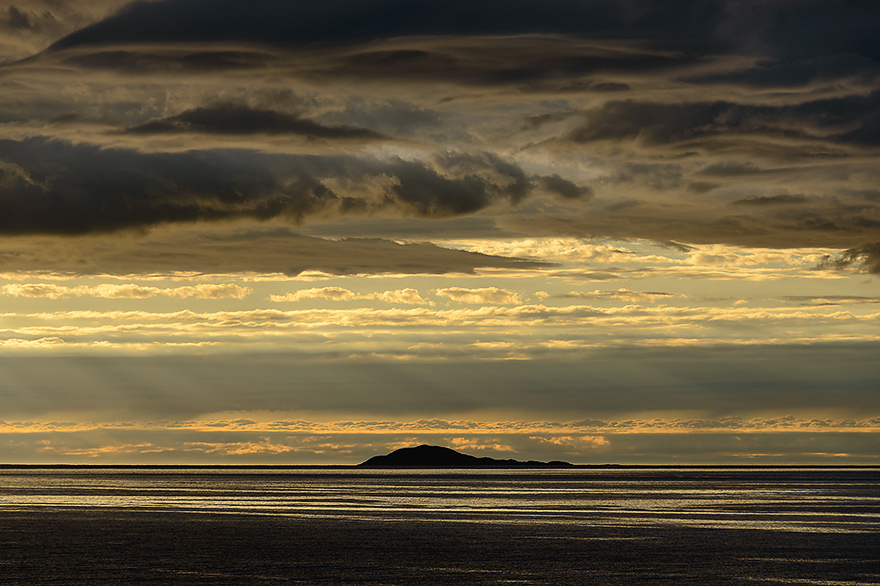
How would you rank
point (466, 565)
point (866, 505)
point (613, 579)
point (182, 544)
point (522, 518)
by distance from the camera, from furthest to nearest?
point (866, 505), point (522, 518), point (182, 544), point (466, 565), point (613, 579)

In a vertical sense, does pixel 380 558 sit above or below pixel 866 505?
below

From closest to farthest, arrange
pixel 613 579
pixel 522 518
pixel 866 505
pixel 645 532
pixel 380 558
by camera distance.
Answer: pixel 613 579 → pixel 380 558 → pixel 645 532 → pixel 522 518 → pixel 866 505

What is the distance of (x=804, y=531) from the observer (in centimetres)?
9894

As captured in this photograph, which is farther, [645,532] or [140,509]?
[140,509]

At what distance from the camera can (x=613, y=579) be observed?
60.7 m

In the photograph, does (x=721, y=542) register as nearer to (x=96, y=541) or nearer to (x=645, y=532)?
(x=645, y=532)

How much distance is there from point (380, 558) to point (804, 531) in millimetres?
46128

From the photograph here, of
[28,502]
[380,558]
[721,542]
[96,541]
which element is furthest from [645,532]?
[28,502]

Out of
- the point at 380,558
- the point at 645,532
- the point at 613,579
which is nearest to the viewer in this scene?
the point at 613,579

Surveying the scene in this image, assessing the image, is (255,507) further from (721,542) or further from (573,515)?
(721,542)

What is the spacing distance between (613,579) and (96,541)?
1686 inches

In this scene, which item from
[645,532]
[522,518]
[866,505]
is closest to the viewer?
[645,532]

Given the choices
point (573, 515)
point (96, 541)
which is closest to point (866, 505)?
point (573, 515)

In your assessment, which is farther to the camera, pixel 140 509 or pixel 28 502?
pixel 28 502
